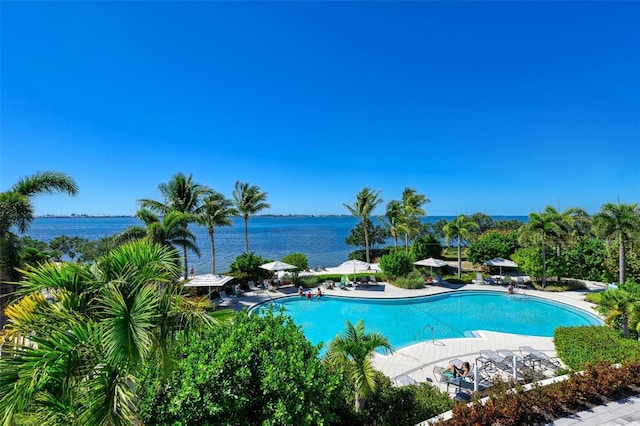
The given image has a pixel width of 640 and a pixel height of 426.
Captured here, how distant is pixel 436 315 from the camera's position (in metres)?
16.7

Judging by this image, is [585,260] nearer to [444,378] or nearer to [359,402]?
[444,378]

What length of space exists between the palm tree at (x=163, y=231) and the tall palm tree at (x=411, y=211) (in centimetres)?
1705

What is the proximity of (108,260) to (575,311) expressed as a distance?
69.8 feet

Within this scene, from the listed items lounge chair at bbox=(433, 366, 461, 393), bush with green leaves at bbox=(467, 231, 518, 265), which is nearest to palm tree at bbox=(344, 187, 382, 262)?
bush with green leaves at bbox=(467, 231, 518, 265)

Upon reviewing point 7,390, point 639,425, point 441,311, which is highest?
point 7,390

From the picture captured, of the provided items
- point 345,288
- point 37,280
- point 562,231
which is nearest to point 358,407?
point 37,280

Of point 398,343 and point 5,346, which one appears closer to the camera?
point 5,346

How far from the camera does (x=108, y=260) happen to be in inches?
159

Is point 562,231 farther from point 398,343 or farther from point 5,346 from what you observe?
point 5,346

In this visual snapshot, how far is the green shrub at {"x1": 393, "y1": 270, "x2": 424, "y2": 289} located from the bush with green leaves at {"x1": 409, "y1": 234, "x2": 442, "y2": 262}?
9.15ft

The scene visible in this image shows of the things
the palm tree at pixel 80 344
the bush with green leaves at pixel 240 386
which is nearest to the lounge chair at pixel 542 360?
the bush with green leaves at pixel 240 386

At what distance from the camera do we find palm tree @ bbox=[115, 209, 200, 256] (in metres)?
14.6

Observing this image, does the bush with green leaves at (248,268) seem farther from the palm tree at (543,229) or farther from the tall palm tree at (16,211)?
the palm tree at (543,229)

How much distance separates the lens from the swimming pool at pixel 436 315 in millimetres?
14414
